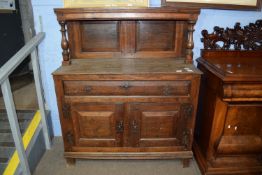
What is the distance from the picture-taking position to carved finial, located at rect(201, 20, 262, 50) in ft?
5.84

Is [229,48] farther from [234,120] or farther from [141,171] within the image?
[141,171]

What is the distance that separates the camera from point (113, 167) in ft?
5.93

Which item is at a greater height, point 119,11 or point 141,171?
point 119,11

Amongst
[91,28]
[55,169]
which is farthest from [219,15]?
[55,169]

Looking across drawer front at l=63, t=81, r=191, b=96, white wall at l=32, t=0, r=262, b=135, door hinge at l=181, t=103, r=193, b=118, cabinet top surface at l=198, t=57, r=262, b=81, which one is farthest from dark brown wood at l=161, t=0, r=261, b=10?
door hinge at l=181, t=103, r=193, b=118

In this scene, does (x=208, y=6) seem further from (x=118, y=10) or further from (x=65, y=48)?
(x=65, y=48)

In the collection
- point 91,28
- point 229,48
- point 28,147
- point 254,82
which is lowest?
point 28,147

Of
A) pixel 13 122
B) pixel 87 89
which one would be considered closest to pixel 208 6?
pixel 87 89

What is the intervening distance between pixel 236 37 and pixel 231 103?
0.65m

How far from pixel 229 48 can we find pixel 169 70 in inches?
27.9

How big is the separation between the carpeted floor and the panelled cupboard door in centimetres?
23

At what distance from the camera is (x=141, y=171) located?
1.76 meters

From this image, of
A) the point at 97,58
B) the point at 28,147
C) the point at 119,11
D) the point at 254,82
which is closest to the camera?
the point at 254,82

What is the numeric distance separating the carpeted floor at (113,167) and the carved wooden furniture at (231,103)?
211mm
